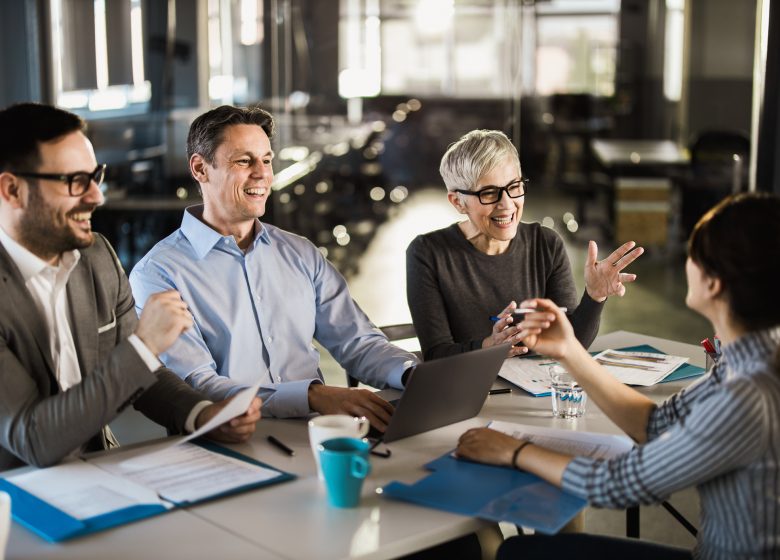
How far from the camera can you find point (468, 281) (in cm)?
284

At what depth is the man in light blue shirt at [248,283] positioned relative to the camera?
7.82ft

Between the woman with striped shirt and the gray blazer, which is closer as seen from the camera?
the woman with striped shirt

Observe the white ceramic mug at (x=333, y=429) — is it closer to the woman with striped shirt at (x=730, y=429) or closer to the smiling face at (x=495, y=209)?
the woman with striped shirt at (x=730, y=429)

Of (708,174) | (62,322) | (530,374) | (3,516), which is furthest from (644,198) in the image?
(3,516)

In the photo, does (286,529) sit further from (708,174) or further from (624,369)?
(708,174)

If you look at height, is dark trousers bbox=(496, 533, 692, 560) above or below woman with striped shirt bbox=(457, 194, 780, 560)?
below

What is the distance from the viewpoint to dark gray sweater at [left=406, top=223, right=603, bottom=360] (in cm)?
277

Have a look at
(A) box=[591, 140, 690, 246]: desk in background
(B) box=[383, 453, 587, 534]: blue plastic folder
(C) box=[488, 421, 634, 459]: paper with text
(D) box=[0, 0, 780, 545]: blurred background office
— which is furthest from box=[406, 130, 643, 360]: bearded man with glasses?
(A) box=[591, 140, 690, 246]: desk in background

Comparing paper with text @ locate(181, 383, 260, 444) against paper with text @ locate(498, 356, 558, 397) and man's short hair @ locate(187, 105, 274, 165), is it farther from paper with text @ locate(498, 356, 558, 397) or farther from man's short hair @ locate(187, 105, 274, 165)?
man's short hair @ locate(187, 105, 274, 165)

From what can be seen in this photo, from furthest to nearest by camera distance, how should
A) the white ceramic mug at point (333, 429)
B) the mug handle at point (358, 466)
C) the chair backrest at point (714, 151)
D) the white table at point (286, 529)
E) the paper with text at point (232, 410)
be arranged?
the chair backrest at point (714, 151), the paper with text at point (232, 410), the white ceramic mug at point (333, 429), the mug handle at point (358, 466), the white table at point (286, 529)

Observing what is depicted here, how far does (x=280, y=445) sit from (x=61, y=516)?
1.55ft

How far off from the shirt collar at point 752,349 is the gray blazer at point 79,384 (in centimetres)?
100

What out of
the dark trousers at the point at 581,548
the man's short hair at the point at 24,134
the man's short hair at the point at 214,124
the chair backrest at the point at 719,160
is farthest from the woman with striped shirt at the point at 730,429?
the chair backrest at the point at 719,160

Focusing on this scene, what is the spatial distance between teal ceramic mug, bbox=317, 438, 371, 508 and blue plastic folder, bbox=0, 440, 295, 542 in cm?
16
